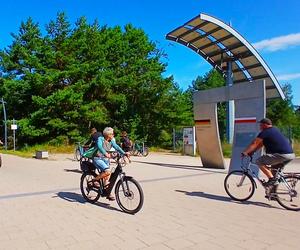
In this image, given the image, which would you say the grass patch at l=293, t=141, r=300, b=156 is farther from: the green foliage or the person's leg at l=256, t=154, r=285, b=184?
the person's leg at l=256, t=154, r=285, b=184

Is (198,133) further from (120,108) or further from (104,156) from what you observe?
(120,108)

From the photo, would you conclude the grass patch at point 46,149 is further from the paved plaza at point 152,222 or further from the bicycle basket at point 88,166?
the bicycle basket at point 88,166

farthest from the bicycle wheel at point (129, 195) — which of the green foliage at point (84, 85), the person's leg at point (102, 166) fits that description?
the green foliage at point (84, 85)

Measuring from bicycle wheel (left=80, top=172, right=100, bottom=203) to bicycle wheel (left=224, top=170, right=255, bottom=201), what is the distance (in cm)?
279

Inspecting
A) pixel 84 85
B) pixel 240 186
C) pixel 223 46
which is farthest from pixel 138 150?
pixel 240 186

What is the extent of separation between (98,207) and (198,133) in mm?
8607

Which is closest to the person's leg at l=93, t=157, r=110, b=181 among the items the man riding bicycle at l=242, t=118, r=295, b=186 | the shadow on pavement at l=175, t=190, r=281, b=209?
the shadow on pavement at l=175, t=190, r=281, b=209

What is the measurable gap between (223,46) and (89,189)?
17.2 meters

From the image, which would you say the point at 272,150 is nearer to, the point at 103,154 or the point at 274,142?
the point at 274,142

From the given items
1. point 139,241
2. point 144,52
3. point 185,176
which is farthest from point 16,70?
point 139,241

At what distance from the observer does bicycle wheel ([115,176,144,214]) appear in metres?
6.95

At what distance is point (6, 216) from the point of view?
698 cm

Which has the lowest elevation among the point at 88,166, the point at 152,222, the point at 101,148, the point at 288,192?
the point at 152,222

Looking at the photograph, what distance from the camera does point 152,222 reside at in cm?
629
